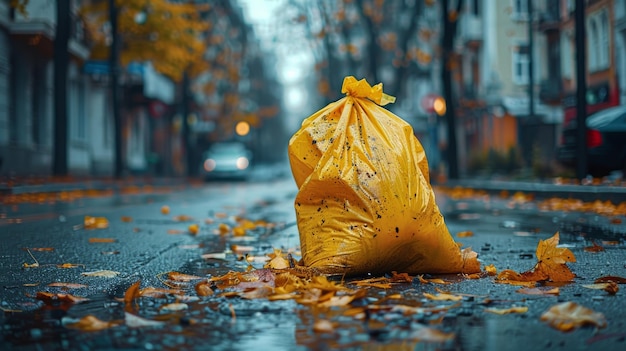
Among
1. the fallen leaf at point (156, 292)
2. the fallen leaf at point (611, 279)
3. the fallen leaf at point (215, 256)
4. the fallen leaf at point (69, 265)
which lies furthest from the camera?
the fallen leaf at point (215, 256)

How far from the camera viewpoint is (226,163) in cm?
3522

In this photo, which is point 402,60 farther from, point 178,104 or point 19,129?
point 178,104

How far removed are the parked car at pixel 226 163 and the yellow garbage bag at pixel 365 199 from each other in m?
30.1

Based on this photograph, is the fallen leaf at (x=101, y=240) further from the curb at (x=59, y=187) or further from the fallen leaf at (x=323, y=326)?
the curb at (x=59, y=187)

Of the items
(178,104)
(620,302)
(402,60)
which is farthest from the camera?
(178,104)

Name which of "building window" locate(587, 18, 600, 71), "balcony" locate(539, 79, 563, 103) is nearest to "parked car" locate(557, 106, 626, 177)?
"building window" locate(587, 18, 600, 71)

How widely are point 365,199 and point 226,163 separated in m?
31.0

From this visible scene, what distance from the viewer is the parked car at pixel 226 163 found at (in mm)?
34844

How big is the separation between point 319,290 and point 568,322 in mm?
1128

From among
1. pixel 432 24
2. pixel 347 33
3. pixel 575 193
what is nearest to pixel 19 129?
pixel 347 33

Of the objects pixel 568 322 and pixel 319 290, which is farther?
pixel 319 290

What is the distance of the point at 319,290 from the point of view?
3.85 m

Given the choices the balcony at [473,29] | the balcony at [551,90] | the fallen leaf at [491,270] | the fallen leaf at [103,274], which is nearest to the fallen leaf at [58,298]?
the fallen leaf at [103,274]

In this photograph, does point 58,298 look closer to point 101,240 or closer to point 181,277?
point 181,277
